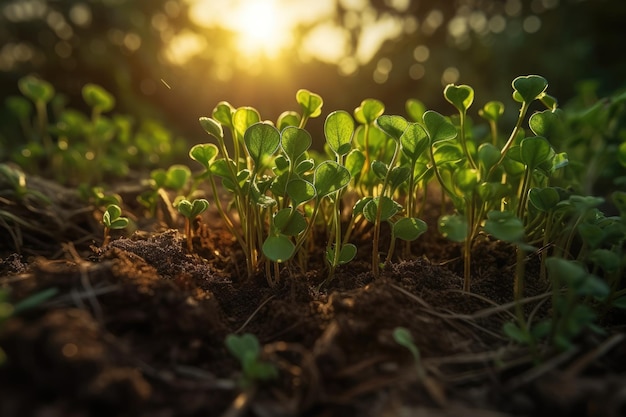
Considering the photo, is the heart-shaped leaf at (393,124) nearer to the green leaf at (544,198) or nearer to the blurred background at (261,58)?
the green leaf at (544,198)

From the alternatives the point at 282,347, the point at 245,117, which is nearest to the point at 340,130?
the point at 245,117

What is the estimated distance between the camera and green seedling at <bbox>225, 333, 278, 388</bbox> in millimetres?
764

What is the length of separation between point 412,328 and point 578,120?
99cm

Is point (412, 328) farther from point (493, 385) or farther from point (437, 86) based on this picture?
point (437, 86)

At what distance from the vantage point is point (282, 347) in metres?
0.83

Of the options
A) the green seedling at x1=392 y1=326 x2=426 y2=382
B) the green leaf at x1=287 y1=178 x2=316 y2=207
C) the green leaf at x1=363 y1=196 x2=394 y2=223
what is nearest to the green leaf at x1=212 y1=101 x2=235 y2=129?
the green leaf at x1=287 y1=178 x2=316 y2=207

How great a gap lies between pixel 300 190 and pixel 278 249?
0.13 meters

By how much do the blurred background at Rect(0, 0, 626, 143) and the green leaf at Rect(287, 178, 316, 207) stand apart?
242cm

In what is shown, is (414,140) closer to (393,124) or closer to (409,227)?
(393,124)

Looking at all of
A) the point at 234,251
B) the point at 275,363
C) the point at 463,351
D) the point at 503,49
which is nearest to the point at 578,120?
the point at 463,351

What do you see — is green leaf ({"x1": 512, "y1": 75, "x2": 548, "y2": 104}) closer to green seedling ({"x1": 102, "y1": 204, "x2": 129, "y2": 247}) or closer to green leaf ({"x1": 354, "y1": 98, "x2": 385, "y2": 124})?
green leaf ({"x1": 354, "y1": 98, "x2": 385, "y2": 124})

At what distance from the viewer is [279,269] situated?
1160 millimetres

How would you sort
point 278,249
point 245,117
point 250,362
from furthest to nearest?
point 245,117, point 278,249, point 250,362

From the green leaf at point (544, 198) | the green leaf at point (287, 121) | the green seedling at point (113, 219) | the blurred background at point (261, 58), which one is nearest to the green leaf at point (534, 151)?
the green leaf at point (544, 198)
